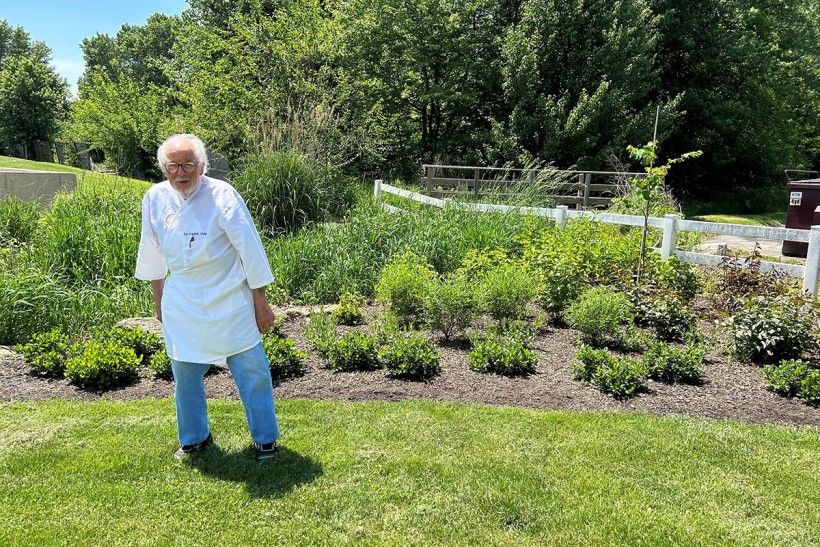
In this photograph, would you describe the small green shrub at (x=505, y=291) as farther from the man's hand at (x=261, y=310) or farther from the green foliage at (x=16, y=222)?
the green foliage at (x=16, y=222)

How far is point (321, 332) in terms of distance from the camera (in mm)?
5336

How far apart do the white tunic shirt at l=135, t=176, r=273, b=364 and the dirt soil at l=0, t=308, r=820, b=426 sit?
134 centimetres

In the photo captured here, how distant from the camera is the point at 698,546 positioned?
272cm

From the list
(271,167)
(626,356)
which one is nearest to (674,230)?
(626,356)

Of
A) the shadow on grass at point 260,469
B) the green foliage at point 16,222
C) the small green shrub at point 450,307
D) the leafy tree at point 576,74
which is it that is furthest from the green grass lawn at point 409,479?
the leafy tree at point 576,74

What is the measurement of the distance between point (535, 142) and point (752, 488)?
15474mm

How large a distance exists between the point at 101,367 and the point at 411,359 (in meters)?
2.27

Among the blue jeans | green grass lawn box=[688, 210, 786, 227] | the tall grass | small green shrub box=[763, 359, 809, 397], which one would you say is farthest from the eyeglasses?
green grass lawn box=[688, 210, 786, 227]

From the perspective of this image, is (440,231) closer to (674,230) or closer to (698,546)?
(674,230)

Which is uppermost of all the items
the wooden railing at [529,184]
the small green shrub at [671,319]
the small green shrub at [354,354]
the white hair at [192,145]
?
the white hair at [192,145]

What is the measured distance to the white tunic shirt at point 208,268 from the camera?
3043 millimetres

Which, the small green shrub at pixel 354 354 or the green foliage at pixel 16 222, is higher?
the green foliage at pixel 16 222

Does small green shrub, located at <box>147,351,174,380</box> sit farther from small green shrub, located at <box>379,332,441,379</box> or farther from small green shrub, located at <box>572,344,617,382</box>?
small green shrub, located at <box>572,344,617,382</box>

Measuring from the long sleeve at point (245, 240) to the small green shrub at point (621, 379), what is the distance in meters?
2.62
